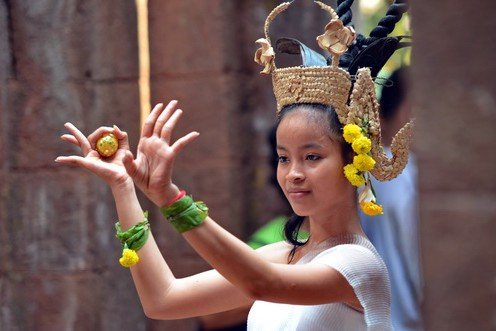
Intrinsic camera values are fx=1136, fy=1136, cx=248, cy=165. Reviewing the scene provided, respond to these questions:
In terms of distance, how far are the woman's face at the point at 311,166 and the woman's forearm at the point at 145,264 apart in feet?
1.59

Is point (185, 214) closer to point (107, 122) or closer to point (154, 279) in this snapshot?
point (154, 279)

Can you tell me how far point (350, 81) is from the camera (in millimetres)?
3555

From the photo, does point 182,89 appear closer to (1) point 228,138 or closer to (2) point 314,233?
(1) point 228,138

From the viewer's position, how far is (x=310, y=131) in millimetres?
3438

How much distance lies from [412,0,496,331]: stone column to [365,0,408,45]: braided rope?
65.8 inches

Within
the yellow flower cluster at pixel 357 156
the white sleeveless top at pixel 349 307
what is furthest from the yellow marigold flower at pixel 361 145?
the white sleeveless top at pixel 349 307

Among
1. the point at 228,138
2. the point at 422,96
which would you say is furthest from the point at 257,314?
the point at 228,138

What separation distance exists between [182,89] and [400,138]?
2440 mm

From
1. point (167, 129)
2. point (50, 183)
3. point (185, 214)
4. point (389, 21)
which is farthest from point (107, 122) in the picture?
point (185, 214)

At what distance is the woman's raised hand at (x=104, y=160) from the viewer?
11.5ft

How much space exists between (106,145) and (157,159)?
0.51 m

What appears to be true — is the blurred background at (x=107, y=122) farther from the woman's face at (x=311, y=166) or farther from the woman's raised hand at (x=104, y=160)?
the woman's face at (x=311, y=166)

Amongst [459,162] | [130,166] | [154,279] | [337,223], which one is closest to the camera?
[459,162]

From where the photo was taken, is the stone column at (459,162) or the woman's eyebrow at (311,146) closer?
the stone column at (459,162)
